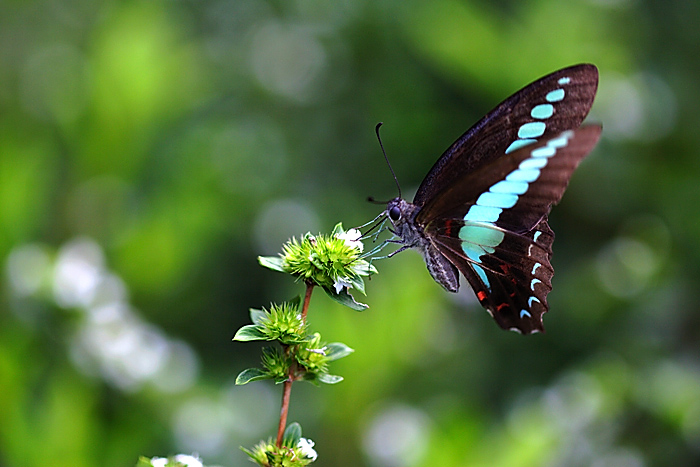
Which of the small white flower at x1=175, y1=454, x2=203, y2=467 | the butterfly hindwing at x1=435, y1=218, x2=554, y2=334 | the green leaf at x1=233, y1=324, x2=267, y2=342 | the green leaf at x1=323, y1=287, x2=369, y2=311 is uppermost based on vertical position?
the butterfly hindwing at x1=435, y1=218, x2=554, y2=334

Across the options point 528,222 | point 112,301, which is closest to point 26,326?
point 112,301

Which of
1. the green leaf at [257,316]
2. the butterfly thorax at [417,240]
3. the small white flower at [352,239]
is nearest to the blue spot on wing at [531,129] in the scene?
the butterfly thorax at [417,240]

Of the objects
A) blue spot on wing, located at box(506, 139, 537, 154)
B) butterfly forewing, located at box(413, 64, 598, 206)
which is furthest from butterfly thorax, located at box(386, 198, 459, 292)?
blue spot on wing, located at box(506, 139, 537, 154)

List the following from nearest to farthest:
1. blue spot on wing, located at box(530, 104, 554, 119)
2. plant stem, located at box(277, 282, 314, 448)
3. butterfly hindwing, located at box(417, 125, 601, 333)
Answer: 1. plant stem, located at box(277, 282, 314, 448)
2. butterfly hindwing, located at box(417, 125, 601, 333)
3. blue spot on wing, located at box(530, 104, 554, 119)

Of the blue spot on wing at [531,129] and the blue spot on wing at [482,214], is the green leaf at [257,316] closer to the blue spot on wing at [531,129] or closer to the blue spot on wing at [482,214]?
the blue spot on wing at [482,214]

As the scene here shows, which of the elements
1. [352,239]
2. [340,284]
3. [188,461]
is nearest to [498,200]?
[352,239]

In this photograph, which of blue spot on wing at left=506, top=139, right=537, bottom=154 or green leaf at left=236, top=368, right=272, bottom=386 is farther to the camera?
blue spot on wing at left=506, top=139, right=537, bottom=154

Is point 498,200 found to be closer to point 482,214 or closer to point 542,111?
point 482,214

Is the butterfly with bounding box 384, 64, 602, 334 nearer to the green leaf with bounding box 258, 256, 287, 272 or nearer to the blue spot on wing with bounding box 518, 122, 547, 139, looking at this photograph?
the blue spot on wing with bounding box 518, 122, 547, 139
